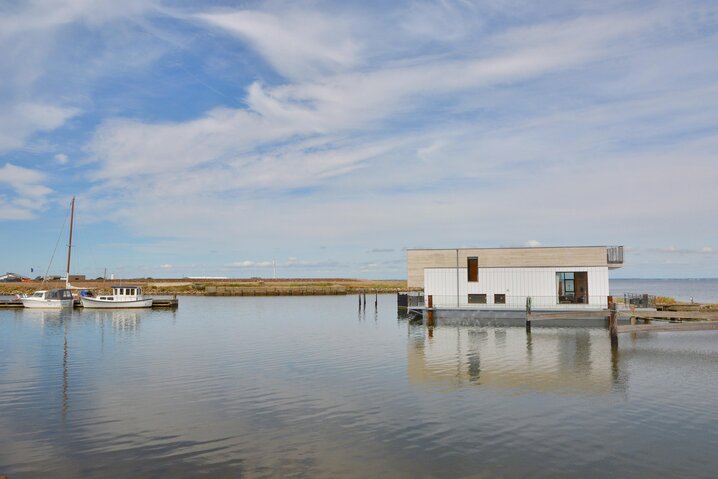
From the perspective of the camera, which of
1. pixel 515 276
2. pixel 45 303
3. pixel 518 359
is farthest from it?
pixel 45 303

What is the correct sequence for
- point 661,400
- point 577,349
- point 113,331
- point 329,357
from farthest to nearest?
point 113,331
point 577,349
point 329,357
point 661,400

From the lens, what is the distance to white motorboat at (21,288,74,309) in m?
71.9

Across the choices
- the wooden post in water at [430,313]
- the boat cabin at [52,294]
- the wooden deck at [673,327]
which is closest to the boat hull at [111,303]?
the boat cabin at [52,294]

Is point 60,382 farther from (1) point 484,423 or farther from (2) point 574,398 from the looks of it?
(2) point 574,398

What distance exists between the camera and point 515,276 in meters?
46.9

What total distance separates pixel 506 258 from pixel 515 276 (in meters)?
1.80

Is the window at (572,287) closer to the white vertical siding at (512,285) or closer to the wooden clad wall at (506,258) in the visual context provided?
the white vertical siding at (512,285)

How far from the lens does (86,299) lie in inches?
2810

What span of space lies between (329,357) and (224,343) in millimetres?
10067

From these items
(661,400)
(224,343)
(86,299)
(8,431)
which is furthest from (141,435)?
(86,299)

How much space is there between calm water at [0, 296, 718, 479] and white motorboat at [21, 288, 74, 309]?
41705mm

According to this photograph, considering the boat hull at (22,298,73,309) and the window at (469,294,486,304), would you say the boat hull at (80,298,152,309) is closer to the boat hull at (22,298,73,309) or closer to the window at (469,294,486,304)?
the boat hull at (22,298,73,309)

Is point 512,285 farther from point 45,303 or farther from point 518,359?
point 45,303

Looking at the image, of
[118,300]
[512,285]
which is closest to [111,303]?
[118,300]
